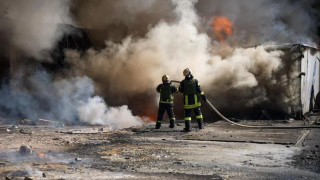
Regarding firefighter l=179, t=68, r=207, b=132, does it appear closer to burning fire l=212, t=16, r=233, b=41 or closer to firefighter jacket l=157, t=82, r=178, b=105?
firefighter jacket l=157, t=82, r=178, b=105

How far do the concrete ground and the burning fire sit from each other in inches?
271

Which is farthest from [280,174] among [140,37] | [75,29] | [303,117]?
[75,29]

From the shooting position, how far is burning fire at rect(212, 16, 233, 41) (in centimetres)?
1551

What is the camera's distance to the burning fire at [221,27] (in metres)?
15.5

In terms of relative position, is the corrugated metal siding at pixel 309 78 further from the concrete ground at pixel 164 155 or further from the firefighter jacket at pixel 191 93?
the firefighter jacket at pixel 191 93

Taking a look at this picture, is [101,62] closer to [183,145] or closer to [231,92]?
[231,92]

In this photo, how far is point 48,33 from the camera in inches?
523

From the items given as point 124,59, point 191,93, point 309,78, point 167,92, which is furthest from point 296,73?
point 124,59

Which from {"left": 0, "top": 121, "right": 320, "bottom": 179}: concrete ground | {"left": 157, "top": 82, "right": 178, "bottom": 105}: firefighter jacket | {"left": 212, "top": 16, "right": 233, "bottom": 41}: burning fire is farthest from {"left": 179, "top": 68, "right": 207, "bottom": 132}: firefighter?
{"left": 212, "top": 16, "right": 233, "bottom": 41}: burning fire

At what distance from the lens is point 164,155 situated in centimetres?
634

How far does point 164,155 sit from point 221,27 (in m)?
10.7

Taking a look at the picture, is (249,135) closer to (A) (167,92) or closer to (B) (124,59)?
(A) (167,92)

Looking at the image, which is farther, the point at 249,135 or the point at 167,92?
the point at 167,92

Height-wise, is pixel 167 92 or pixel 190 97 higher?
pixel 167 92
